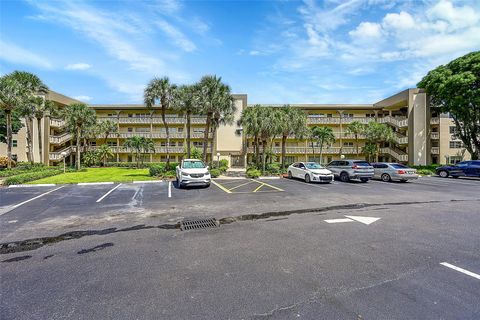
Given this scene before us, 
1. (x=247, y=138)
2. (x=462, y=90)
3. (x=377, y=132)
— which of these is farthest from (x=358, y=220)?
(x=247, y=138)

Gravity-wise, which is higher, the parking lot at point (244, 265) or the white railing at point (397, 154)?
the white railing at point (397, 154)

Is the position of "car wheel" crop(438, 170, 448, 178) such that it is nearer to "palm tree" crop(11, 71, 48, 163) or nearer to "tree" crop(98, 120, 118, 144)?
"palm tree" crop(11, 71, 48, 163)

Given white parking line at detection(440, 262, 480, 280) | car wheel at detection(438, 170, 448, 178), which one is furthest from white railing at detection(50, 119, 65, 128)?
Result: car wheel at detection(438, 170, 448, 178)

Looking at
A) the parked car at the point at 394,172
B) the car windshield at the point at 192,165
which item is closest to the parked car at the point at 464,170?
the parked car at the point at 394,172

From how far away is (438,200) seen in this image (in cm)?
1095

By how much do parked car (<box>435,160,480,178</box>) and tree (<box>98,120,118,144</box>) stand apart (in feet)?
153

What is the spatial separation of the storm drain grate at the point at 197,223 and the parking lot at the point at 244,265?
322 millimetres

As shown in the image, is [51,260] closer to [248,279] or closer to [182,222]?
[182,222]

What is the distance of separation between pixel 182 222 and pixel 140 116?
137 ft

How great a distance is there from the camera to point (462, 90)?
2675 cm

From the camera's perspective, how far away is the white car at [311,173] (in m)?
16.9

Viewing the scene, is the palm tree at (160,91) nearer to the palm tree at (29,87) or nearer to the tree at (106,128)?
the palm tree at (29,87)

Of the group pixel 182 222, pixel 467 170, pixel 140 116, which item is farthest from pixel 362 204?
pixel 140 116

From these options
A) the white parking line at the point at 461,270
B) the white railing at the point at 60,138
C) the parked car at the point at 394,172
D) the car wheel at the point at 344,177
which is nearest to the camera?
the white parking line at the point at 461,270
